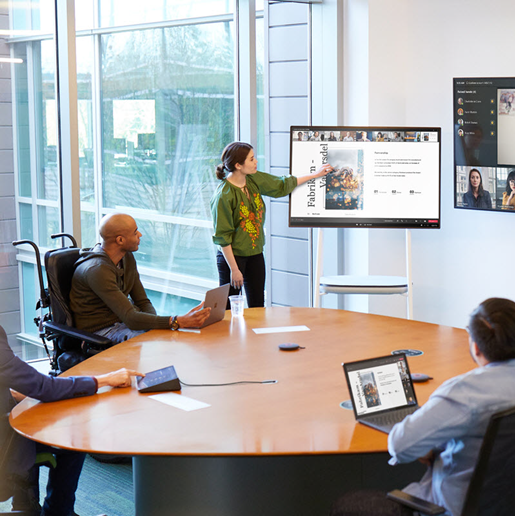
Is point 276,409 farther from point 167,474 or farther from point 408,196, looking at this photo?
point 408,196

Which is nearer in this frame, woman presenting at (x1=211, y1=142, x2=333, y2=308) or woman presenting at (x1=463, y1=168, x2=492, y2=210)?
woman presenting at (x1=211, y1=142, x2=333, y2=308)

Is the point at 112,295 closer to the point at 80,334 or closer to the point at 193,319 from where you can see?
the point at 80,334

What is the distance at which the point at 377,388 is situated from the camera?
2.34m

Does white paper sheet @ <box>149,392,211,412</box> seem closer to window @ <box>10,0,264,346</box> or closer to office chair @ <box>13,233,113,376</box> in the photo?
office chair @ <box>13,233,113,376</box>

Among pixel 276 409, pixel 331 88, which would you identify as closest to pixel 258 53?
pixel 331 88

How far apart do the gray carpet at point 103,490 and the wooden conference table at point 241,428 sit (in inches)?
27.7

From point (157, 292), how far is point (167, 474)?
3182 millimetres

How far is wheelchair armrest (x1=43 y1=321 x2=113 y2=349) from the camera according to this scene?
338 centimetres

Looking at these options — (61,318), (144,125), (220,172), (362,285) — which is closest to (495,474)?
(61,318)

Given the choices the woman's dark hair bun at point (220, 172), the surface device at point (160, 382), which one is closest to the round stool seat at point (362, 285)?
the woman's dark hair bun at point (220, 172)

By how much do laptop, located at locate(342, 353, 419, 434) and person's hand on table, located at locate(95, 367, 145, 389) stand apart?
2.72 feet

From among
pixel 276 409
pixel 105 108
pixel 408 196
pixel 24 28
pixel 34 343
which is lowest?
pixel 34 343

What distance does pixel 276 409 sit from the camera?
2.38 meters

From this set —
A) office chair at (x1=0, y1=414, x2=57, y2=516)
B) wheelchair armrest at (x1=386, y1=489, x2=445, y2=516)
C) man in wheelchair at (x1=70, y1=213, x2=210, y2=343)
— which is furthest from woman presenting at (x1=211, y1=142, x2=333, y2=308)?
wheelchair armrest at (x1=386, y1=489, x2=445, y2=516)
